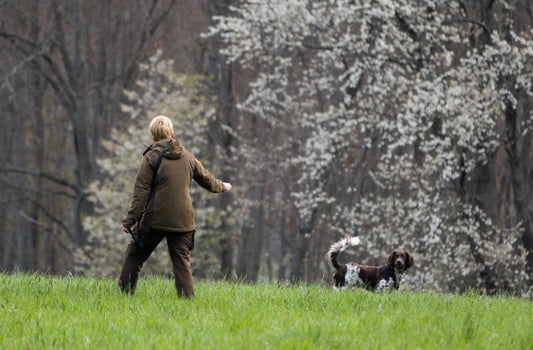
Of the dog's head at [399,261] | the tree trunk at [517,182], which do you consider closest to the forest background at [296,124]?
the tree trunk at [517,182]

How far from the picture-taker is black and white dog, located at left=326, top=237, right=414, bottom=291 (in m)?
10.4

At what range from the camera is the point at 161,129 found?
8625mm

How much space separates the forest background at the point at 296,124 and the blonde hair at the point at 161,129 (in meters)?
3.57

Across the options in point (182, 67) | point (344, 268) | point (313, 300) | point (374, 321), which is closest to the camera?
point (374, 321)

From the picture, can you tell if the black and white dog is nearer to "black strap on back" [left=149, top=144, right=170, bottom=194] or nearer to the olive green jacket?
the olive green jacket

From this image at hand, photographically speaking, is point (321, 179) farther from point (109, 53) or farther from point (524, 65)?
point (109, 53)

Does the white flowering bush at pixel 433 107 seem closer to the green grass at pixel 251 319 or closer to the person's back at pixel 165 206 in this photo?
the green grass at pixel 251 319

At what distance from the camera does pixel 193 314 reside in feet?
24.3

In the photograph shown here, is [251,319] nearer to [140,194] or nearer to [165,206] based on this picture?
[165,206]

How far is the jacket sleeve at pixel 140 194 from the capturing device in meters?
8.37

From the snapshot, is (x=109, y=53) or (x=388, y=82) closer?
(x=388, y=82)

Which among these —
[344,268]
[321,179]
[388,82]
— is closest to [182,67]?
[321,179]

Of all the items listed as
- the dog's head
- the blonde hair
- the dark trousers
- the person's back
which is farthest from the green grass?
the blonde hair

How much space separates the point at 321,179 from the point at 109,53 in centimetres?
1222
